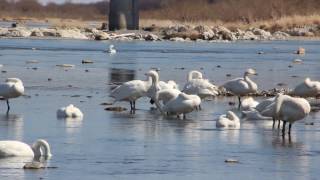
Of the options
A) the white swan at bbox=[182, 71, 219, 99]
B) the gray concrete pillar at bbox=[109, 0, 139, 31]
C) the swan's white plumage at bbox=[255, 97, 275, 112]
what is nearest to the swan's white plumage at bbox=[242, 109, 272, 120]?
the swan's white plumage at bbox=[255, 97, 275, 112]

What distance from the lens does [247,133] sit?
1856 cm

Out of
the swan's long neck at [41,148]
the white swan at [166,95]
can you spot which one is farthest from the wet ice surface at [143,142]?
the white swan at [166,95]

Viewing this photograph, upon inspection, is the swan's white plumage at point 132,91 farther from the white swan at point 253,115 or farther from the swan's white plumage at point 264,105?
the swan's white plumage at point 264,105

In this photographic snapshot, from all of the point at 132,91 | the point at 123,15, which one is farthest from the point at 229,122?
the point at 123,15

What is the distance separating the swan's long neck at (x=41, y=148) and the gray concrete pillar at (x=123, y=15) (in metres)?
75.8

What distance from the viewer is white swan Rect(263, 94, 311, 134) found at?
18.1m

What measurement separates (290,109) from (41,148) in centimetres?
510

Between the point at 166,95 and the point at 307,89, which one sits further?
the point at 307,89

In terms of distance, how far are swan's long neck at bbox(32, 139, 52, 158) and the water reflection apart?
7.11 feet

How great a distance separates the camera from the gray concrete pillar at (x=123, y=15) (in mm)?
90750

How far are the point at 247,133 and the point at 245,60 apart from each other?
2847cm

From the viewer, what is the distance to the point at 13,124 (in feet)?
Answer: 62.6

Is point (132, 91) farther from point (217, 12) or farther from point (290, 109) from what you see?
point (217, 12)

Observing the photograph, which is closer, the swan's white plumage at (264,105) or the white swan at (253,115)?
the swan's white plumage at (264,105)
